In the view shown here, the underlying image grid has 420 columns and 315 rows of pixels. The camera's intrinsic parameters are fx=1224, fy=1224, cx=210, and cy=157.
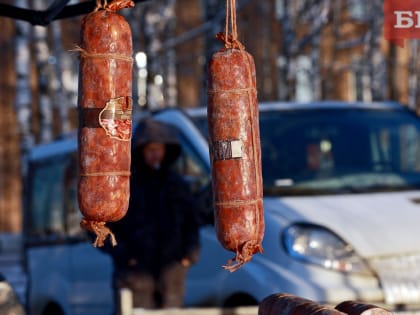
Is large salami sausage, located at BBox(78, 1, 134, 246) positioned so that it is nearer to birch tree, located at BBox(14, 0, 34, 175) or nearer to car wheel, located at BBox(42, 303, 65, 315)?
Answer: car wheel, located at BBox(42, 303, 65, 315)

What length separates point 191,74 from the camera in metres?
37.1

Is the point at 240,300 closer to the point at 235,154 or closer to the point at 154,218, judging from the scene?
the point at 154,218

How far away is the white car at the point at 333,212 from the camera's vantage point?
7512mm

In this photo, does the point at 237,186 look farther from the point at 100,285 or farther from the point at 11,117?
the point at 11,117

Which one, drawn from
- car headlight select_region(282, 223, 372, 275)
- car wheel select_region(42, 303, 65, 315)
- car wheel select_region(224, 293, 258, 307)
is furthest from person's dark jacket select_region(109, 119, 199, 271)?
car wheel select_region(42, 303, 65, 315)

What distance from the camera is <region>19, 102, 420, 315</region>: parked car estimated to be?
297 inches

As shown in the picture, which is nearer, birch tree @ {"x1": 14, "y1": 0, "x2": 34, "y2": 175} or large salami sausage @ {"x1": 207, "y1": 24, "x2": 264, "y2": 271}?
large salami sausage @ {"x1": 207, "y1": 24, "x2": 264, "y2": 271}

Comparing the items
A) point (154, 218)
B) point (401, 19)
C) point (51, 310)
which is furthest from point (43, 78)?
point (401, 19)

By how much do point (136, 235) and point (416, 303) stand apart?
198 centimetres

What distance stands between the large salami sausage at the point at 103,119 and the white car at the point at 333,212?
2.62 m

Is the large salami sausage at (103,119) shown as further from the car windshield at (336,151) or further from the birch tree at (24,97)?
the birch tree at (24,97)

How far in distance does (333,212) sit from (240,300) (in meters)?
0.82

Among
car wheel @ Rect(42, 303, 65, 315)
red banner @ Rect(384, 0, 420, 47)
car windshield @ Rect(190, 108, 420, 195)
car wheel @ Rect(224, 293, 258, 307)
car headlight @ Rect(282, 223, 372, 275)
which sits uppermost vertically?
red banner @ Rect(384, 0, 420, 47)

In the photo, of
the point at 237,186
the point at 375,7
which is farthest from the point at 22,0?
the point at 237,186
